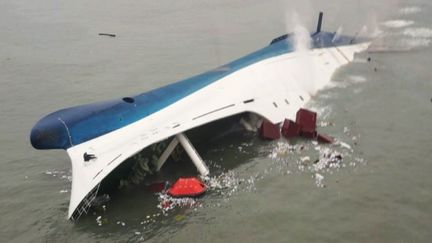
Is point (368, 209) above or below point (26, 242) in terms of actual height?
below

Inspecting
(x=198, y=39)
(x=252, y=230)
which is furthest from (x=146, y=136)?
(x=198, y=39)

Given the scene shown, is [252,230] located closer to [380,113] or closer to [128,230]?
[128,230]

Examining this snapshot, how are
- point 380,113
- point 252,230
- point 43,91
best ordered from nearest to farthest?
point 252,230 → point 380,113 → point 43,91

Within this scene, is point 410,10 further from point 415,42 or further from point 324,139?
point 324,139

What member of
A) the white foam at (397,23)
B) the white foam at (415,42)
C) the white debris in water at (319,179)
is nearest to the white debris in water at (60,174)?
the white debris in water at (319,179)

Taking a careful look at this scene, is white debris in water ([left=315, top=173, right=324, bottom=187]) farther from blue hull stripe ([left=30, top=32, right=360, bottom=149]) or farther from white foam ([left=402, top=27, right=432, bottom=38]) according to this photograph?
white foam ([left=402, top=27, right=432, bottom=38])

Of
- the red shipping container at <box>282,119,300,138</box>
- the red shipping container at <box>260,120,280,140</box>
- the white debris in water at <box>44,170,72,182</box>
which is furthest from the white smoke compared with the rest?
the white debris in water at <box>44,170,72,182</box>

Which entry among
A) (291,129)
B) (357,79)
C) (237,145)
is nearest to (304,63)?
(357,79)

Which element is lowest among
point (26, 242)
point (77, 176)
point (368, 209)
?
point (368, 209)
